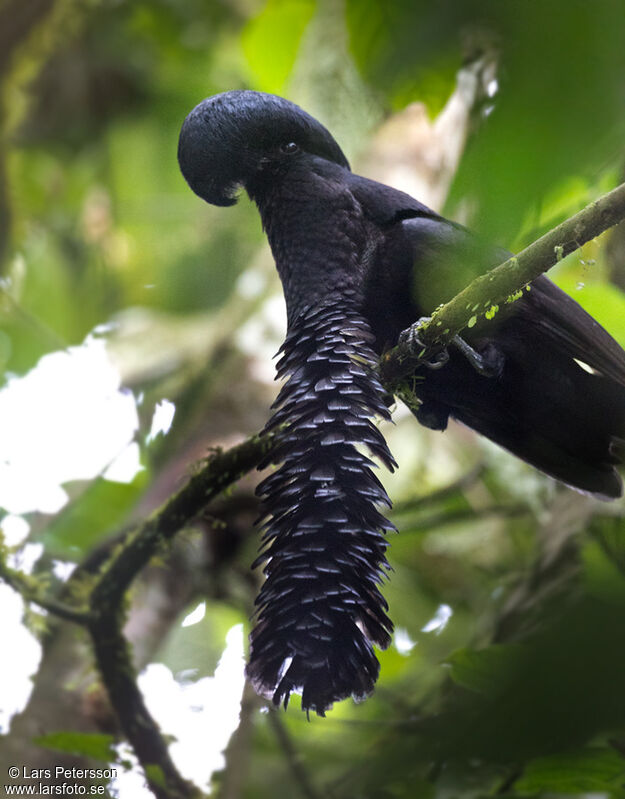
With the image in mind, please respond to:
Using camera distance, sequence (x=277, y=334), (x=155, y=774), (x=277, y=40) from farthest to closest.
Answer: (x=277, y=334) < (x=277, y=40) < (x=155, y=774)

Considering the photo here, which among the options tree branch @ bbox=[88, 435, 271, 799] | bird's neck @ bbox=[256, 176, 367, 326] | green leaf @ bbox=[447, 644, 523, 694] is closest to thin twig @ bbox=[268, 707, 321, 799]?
tree branch @ bbox=[88, 435, 271, 799]

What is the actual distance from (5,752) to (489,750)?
96.8 inches

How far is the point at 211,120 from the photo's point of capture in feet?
6.38

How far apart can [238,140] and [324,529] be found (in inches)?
40.6

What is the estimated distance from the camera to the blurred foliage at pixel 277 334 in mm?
536

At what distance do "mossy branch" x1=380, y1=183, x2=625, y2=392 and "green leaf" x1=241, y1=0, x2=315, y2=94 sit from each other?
1372mm

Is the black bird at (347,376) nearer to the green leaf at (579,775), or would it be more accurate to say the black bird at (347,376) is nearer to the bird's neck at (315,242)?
the bird's neck at (315,242)

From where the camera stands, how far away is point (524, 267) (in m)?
1.42

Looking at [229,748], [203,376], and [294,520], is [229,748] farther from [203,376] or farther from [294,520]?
[203,376]

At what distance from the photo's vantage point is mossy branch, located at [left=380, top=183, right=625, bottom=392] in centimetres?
136

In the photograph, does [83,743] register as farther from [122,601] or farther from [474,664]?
[474,664]

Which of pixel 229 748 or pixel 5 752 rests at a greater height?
pixel 5 752

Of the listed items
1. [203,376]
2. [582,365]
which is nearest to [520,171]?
[582,365]

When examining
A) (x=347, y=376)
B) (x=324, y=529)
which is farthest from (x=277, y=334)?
(x=324, y=529)
